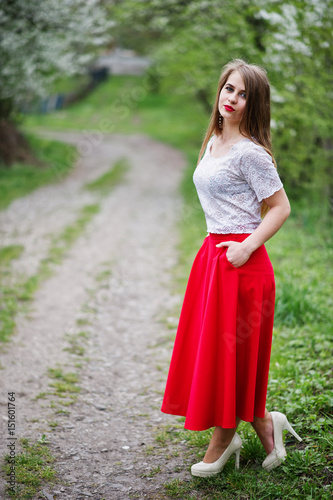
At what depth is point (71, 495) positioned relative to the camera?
2.56 meters

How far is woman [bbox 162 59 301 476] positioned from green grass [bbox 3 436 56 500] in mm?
884

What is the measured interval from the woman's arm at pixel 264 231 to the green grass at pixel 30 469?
1.54 meters

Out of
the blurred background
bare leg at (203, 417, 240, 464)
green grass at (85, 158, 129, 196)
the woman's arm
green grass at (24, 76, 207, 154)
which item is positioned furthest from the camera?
green grass at (24, 76, 207, 154)

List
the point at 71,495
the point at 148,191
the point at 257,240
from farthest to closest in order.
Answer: the point at 148,191
the point at 71,495
the point at 257,240

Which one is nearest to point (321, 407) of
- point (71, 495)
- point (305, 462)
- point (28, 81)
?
point (305, 462)

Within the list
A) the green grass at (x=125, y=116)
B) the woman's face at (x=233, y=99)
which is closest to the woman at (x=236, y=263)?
the woman's face at (x=233, y=99)

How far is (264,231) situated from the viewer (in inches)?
93.0

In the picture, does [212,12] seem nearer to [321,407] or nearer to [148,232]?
[148,232]

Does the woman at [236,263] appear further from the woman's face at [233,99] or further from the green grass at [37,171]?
the green grass at [37,171]

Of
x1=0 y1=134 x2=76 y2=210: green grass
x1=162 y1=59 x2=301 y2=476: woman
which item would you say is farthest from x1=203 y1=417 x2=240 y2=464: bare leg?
x1=0 y1=134 x2=76 y2=210: green grass

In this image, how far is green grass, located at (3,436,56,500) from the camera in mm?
2520

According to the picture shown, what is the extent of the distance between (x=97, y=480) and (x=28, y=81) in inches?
511

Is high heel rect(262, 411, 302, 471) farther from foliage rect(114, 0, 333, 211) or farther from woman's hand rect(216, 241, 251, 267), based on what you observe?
foliage rect(114, 0, 333, 211)

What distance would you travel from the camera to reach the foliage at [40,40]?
10.2 metres
